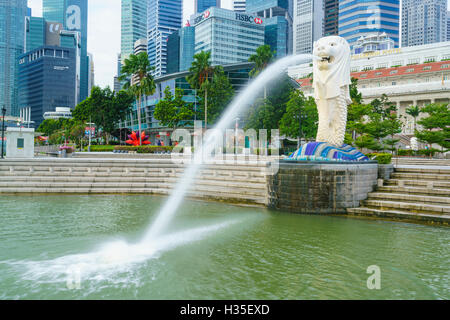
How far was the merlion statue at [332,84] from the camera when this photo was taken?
53.2 ft

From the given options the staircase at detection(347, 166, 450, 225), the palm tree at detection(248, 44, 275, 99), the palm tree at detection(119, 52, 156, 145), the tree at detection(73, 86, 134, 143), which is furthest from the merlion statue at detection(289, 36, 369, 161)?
the tree at detection(73, 86, 134, 143)

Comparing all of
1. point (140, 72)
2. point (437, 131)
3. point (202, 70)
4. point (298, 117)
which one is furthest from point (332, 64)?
point (140, 72)

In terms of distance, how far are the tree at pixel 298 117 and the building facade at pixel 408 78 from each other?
3006 centimetres

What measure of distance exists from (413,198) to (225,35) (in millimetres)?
117000

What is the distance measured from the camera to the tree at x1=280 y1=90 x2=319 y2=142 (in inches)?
1480

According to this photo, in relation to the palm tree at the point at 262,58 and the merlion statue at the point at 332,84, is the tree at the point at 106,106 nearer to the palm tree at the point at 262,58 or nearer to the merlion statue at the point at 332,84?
the palm tree at the point at 262,58

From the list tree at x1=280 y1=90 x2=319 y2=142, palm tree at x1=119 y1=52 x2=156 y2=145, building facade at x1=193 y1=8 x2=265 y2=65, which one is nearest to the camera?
tree at x1=280 y1=90 x2=319 y2=142

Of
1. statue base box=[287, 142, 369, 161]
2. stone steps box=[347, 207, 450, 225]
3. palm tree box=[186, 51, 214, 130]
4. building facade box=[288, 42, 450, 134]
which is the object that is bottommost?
stone steps box=[347, 207, 450, 225]

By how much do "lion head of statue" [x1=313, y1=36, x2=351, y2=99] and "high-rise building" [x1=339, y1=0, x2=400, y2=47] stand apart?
414 feet

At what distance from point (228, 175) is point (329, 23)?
7778 inches

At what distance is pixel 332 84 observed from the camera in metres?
16.3

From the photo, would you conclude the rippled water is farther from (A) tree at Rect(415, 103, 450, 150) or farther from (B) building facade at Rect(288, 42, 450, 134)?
(B) building facade at Rect(288, 42, 450, 134)

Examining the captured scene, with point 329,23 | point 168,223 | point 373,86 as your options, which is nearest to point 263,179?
point 168,223

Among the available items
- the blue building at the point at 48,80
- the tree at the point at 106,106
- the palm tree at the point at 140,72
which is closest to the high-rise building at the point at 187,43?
the blue building at the point at 48,80
